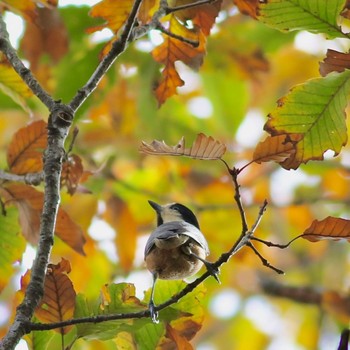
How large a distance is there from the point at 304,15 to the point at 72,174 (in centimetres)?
68

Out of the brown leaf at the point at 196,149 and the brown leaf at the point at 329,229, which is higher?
the brown leaf at the point at 196,149

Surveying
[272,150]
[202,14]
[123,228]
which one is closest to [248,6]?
[202,14]

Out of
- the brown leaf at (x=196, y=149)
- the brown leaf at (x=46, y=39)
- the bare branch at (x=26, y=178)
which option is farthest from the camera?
the brown leaf at (x=46, y=39)

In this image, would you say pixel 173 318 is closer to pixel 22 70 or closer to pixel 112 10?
pixel 22 70

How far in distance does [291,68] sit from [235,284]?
148cm

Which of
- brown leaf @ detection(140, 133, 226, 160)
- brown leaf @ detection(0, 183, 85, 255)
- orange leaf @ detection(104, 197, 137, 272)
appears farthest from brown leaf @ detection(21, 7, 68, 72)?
brown leaf @ detection(140, 133, 226, 160)

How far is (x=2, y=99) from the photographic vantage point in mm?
2930

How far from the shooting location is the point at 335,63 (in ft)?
5.07

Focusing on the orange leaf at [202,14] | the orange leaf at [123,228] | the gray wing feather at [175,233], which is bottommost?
the gray wing feather at [175,233]

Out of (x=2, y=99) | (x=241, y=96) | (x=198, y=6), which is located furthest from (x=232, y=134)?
(x=198, y=6)

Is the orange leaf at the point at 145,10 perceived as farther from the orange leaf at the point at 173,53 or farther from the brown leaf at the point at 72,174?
the brown leaf at the point at 72,174

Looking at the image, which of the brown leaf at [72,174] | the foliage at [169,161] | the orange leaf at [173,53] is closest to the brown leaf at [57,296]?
the foliage at [169,161]

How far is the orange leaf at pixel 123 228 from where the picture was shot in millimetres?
3602

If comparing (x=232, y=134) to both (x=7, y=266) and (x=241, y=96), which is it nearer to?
(x=241, y=96)
